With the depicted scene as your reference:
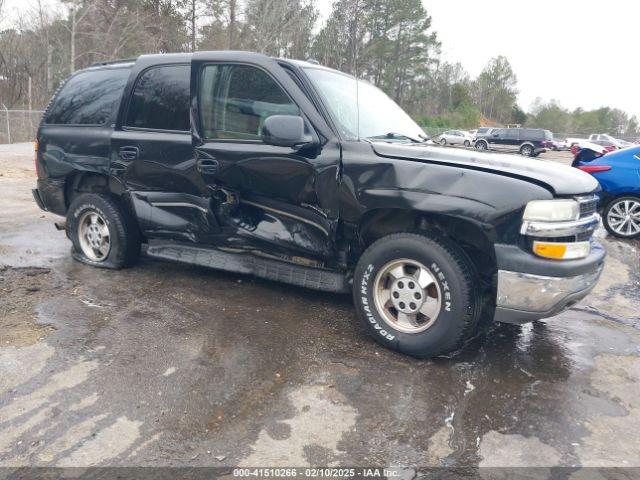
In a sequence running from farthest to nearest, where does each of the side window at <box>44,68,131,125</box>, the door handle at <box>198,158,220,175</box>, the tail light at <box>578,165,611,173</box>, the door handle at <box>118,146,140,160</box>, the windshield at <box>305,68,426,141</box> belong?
the tail light at <box>578,165,611,173</box>, the side window at <box>44,68,131,125</box>, the door handle at <box>118,146,140,160</box>, the door handle at <box>198,158,220,175</box>, the windshield at <box>305,68,426,141</box>

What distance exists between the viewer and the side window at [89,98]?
4820 millimetres

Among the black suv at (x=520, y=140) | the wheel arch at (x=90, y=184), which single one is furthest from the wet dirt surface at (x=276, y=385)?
the black suv at (x=520, y=140)

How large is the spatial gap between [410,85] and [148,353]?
163 feet

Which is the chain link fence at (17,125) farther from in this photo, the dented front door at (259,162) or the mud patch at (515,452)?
the mud patch at (515,452)

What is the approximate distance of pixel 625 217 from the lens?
7996 millimetres

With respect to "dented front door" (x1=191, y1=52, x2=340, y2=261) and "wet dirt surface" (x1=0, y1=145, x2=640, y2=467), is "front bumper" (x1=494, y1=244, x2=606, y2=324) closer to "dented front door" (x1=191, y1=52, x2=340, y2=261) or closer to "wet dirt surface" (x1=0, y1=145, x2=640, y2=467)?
"wet dirt surface" (x1=0, y1=145, x2=640, y2=467)

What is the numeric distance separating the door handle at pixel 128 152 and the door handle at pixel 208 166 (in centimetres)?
74

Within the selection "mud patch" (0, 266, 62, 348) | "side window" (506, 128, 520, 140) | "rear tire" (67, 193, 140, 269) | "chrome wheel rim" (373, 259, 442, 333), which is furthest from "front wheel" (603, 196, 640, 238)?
"side window" (506, 128, 520, 140)

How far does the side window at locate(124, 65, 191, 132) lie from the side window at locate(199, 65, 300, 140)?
0.21 meters

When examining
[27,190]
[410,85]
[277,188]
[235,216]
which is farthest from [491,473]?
[410,85]

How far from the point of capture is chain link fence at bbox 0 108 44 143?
21.3m

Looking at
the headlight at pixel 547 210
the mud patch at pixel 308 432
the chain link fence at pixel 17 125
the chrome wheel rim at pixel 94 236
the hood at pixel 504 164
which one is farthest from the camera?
the chain link fence at pixel 17 125

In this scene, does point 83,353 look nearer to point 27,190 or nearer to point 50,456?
point 50,456

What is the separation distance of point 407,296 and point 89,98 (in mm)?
3655
